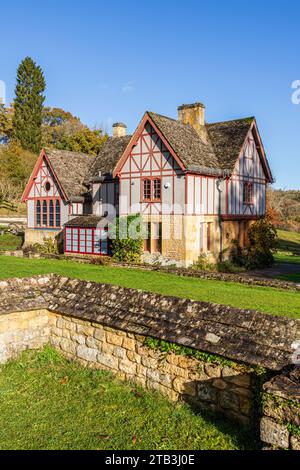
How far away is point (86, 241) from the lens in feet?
86.7

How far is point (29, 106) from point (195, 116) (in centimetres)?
4550

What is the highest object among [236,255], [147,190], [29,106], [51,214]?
[29,106]

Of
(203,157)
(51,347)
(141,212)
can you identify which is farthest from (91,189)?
(51,347)

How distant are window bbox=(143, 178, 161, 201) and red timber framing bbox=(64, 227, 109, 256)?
3.82m

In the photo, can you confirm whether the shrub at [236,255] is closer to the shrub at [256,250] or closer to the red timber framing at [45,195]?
the shrub at [256,250]

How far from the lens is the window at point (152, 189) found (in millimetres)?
22938

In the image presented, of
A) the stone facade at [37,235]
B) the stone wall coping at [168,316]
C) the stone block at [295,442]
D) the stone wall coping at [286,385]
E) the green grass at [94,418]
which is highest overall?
the stone facade at [37,235]

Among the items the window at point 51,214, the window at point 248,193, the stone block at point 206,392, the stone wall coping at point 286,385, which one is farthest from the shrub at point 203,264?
the stone wall coping at point 286,385

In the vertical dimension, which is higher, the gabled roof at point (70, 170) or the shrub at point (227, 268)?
the gabled roof at point (70, 170)

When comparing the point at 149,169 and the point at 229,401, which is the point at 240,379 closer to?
the point at 229,401

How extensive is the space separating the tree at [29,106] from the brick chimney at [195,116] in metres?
39.9

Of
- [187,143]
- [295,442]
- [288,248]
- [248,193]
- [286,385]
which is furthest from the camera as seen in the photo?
[288,248]

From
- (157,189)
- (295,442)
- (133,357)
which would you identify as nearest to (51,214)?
(157,189)
